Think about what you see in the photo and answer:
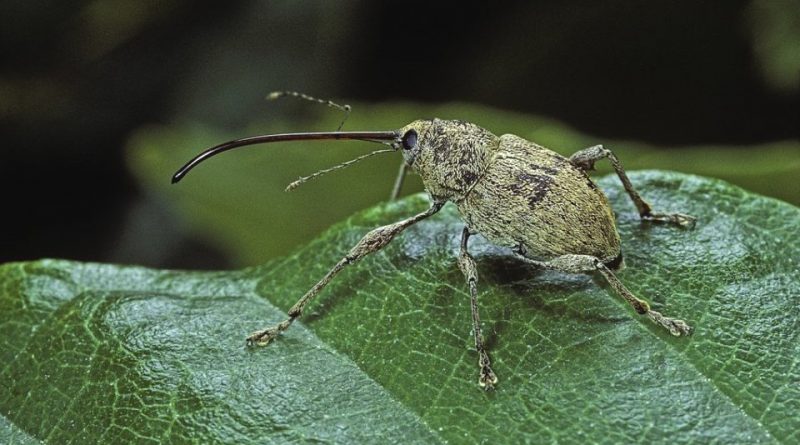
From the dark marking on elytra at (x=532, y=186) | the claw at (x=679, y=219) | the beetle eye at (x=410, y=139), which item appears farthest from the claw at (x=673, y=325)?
the beetle eye at (x=410, y=139)

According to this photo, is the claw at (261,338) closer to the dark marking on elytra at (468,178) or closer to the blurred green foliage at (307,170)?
the dark marking on elytra at (468,178)

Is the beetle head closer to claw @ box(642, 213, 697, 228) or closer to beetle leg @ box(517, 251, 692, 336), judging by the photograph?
beetle leg @ box(517, 251, 692, 336)

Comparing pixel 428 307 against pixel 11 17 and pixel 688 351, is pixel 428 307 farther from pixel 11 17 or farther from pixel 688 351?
pixel 11 17

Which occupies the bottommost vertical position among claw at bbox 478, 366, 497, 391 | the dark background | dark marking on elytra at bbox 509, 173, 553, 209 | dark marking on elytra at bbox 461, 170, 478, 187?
claw at bbox 478, 366, 497, 391

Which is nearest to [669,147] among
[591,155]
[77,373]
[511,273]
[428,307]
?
[591,155]

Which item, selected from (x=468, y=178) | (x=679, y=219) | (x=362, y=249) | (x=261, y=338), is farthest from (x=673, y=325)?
(x=261, y=338)

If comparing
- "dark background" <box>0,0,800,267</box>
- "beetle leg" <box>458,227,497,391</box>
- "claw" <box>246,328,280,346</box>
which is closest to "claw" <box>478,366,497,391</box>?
"beetle leg" <box>458,227,497,391</box>
